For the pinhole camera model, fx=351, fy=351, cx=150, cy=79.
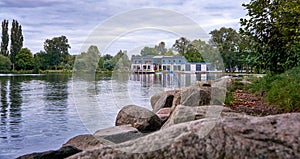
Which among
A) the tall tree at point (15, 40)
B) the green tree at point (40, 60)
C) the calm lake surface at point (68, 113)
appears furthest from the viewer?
the green tree at point (40, 60)

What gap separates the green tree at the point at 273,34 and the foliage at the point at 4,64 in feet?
183

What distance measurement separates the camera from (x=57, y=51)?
6625 cm

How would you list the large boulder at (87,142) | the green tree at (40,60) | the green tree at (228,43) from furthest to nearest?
the green tree at (40,60) < the green tree at (228,43) < the large boulder at (87,142)

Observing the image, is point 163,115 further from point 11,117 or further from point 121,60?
point 11,117

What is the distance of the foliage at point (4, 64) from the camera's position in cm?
6101

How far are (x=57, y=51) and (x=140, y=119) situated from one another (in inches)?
2375

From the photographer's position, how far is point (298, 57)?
491 inches

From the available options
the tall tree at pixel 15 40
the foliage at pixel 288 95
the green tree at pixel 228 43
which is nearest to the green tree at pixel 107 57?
the foliage at pixel 288 95

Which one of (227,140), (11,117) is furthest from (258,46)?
(11,117)

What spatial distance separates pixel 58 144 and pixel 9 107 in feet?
29.1

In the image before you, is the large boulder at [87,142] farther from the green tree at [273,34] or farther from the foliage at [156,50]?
the green tree at [273,34]

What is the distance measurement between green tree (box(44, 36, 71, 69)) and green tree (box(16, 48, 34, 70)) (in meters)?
3.44

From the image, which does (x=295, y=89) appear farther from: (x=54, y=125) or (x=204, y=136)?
(x=54, y=125)

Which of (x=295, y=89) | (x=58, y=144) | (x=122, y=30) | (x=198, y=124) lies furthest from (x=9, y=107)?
(x=198, y=124)
